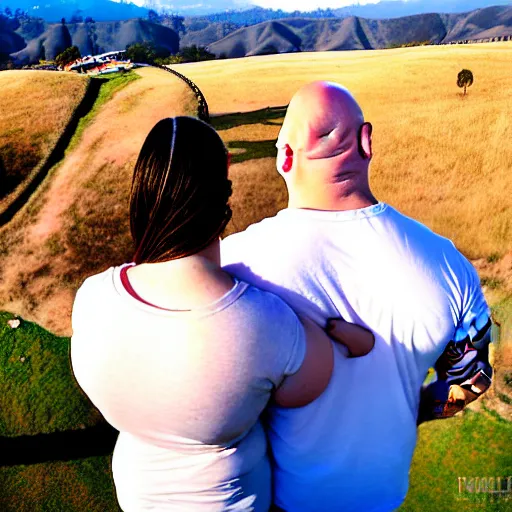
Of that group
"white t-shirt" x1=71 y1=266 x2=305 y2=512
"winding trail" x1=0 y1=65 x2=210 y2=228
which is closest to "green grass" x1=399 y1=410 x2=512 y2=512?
"white t-shirt" x1=71 y1=266 x2=305 y2=512

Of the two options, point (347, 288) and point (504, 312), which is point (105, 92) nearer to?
point (347, 288)

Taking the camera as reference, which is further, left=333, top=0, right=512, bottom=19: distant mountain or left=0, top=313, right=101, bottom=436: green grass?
left=333, top=0, right=512, bottom=19: distant mountain

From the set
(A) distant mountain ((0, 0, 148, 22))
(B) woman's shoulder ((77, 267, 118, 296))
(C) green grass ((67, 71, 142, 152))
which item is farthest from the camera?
(A) distant mountain ((0, 0, 148, 22))

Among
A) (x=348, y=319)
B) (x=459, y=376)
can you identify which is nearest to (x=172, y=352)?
(x=348, y=319)

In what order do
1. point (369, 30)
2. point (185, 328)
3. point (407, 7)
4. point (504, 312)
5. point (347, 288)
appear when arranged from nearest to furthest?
point (185, 328) → point (347, 288) → point (504, 312) → point (369, 30) → point (407, 7)

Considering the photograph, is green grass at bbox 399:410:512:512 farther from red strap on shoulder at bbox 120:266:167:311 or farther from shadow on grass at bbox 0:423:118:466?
red strap on shoulder at bbox 120:266:167:311

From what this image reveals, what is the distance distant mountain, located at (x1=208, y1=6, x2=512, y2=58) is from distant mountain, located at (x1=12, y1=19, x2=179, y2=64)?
1375 millimetres

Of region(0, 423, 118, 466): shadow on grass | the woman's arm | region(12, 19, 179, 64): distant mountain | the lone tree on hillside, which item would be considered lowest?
region(0, 423, 118, 466): shadow on grass

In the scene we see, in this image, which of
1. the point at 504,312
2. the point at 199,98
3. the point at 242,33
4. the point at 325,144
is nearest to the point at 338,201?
the point at 325,144

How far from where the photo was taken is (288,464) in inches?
76.5

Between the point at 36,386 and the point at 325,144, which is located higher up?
the point at 325,144

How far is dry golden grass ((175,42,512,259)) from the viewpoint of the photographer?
4.20 meters

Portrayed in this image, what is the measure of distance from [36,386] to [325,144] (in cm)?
315

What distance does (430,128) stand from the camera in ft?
14.6
